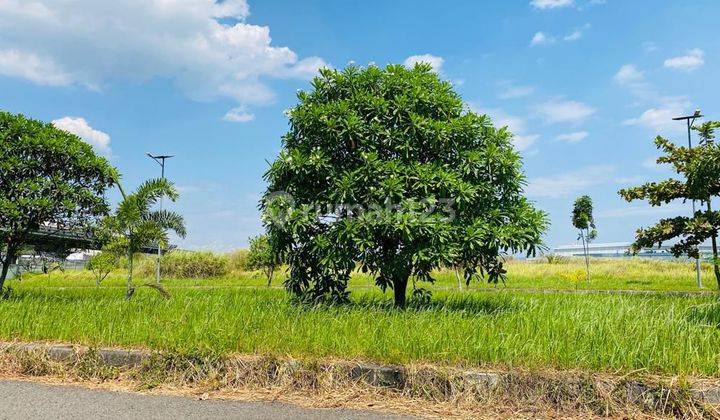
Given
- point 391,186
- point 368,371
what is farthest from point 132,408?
point 391,186

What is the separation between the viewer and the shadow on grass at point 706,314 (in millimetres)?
6251

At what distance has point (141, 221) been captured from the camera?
10.3m

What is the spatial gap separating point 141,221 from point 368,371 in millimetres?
7690

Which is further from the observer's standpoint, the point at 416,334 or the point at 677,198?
the point at 677,198

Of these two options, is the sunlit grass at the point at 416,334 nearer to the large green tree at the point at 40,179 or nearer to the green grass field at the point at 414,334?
the green grass field at the point at 414,334

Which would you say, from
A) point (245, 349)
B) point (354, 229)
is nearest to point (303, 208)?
point (354, 229)

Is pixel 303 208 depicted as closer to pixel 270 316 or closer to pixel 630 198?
pixel 270 316

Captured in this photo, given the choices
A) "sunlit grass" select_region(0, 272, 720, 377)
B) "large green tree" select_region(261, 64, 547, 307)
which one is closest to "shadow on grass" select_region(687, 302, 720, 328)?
"sunlit grass" select_region(0, 272, 720, 377)

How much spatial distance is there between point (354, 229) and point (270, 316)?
155 centimetres

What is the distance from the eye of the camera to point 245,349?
4.69 metres

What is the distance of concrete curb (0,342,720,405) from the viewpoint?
12.4 ft

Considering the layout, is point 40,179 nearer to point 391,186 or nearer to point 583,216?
Answer: point 391,186

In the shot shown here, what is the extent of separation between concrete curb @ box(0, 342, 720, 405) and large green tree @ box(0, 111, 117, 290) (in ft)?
15.3

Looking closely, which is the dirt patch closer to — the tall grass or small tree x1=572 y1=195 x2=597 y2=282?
the tall grass
